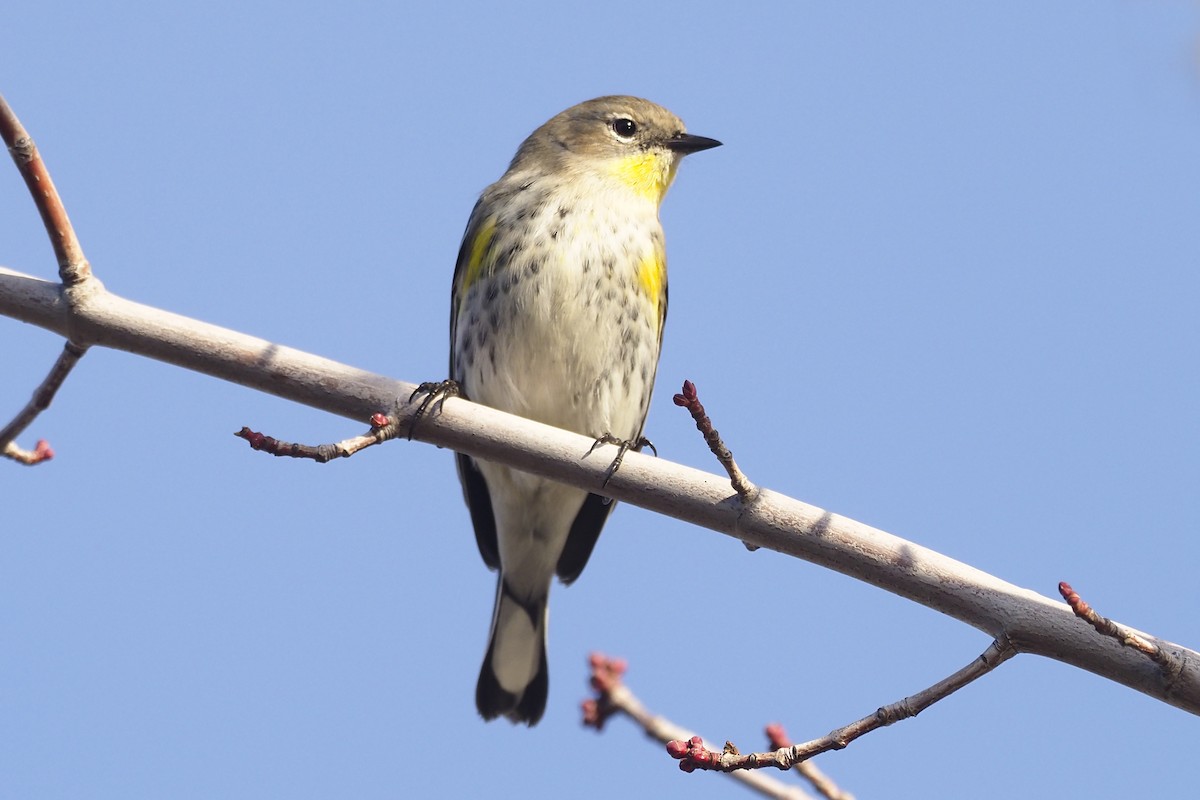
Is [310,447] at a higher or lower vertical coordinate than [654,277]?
lower

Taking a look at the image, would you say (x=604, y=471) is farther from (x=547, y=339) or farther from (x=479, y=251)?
(x=479, y=251)

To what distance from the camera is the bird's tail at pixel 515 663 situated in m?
5.94

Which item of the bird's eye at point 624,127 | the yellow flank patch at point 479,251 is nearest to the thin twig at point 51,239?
the yellow flank patch at point 479,251

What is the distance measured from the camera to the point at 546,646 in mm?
6031

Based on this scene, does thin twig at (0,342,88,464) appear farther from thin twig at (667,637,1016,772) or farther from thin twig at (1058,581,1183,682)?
thin twig at (1058,581,1183,682)

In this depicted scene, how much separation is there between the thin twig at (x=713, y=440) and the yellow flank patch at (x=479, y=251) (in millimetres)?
2469

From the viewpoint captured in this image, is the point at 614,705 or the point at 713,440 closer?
the point at 713,440

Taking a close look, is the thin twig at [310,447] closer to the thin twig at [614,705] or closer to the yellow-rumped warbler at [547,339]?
the thin twig at [614,705]

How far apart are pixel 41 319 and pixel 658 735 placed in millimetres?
2165

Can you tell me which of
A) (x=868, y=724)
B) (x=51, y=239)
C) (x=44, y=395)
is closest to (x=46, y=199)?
(x=51, y=239)

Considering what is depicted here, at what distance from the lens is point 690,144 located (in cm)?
656

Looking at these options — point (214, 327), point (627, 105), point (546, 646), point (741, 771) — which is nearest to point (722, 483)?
point (741, 771)

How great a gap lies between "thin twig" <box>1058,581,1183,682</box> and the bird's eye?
4.32m

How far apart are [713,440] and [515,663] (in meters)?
2.94
